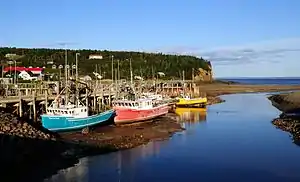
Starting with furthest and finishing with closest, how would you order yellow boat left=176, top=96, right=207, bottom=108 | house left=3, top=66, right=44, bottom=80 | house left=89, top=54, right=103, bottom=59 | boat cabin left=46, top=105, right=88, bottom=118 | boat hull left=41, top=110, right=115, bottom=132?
house left=89, top=54, right=103, bottom=59 < house left=3, top=66, right=44, bottom=80 < yellow boat left=176, top=96, right=207, bottom=108 < boat cabin left=46, top=105, right=88, bottom=118 < boat hull left=41, top=110, right=115, bottom=132

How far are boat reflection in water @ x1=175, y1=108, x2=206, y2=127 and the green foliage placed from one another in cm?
5489

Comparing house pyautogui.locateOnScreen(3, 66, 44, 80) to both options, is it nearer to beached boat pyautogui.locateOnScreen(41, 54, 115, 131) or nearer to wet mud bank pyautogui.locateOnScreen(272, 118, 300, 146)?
beached boat pyautogui.locateOnScreen(41, 54, 115, 131)

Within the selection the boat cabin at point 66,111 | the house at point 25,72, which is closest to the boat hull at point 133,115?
the boat cabin at point 66,111

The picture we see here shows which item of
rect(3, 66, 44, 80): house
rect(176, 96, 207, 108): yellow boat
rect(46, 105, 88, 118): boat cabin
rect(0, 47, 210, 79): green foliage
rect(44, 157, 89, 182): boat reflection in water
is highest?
rect(0, 47, 210, 79): green foliage

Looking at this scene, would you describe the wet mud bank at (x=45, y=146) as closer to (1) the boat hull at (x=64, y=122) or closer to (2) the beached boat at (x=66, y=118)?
(1) the boat hull at (x=64, y=122)

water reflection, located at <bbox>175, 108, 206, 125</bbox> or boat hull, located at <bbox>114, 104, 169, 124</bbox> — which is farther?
water reflection, located at <bbox>175, 108, 206, 125</bbox>

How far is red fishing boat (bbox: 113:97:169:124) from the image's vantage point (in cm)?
5519

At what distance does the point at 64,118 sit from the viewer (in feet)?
149

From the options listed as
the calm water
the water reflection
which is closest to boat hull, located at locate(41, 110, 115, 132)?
the calm water

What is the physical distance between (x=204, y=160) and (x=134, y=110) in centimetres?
2354

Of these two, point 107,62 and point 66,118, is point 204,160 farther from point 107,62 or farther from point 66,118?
point 107,62

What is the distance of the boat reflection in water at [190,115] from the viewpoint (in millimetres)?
61478

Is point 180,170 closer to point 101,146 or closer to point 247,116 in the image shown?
point 101,146

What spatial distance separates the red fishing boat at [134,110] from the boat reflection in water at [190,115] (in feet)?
15.7
